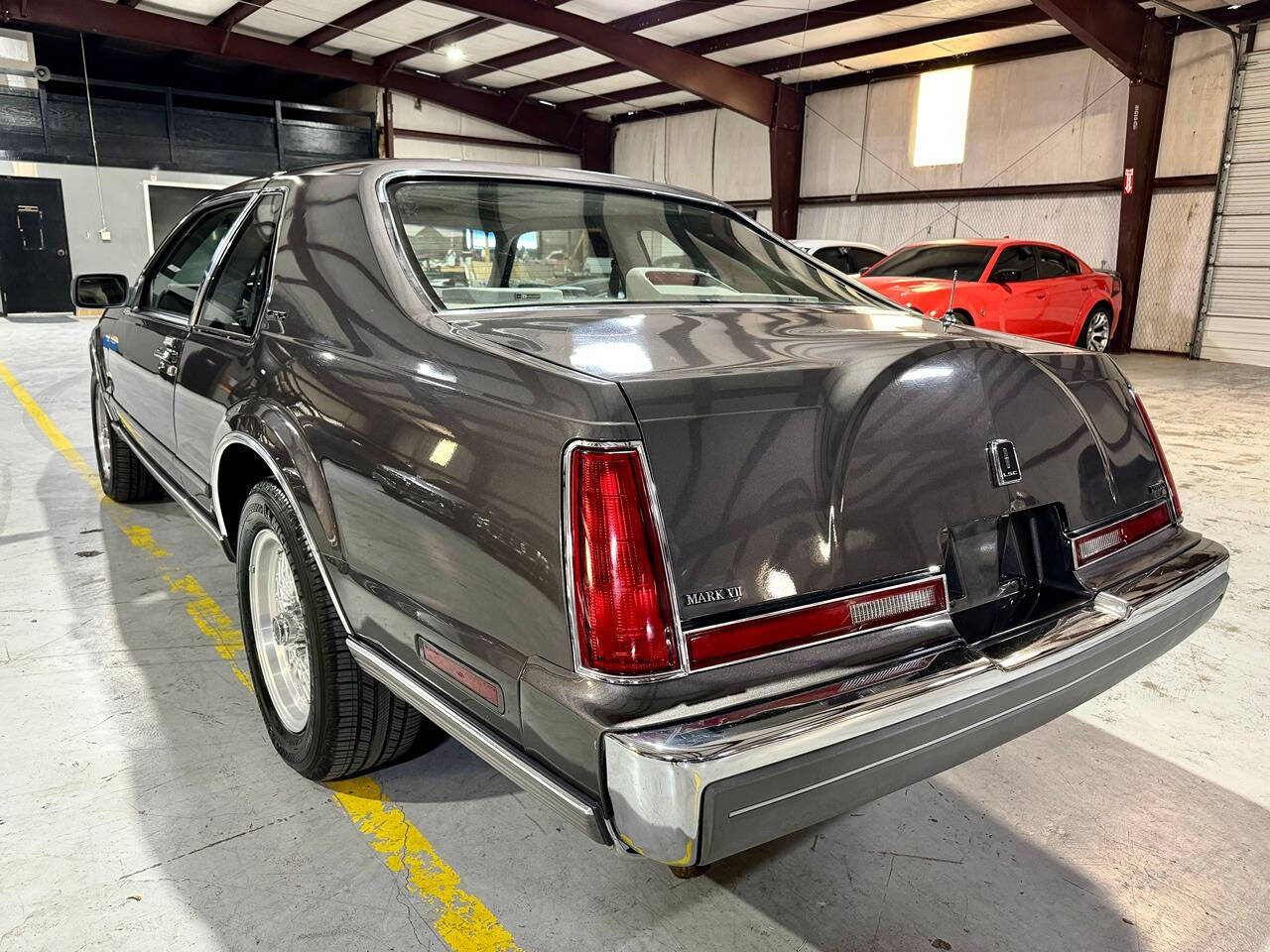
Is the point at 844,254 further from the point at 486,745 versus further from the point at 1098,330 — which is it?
the point at 486,745

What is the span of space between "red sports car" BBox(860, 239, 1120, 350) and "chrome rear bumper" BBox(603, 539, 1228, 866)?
7.10 meters

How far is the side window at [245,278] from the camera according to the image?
7.48 feet

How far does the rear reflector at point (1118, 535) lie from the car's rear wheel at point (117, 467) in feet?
13.1

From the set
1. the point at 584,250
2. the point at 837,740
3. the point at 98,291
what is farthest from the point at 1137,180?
the point at 837,740

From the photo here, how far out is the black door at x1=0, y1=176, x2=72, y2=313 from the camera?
15.3 m

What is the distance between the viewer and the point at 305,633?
78.6 inches

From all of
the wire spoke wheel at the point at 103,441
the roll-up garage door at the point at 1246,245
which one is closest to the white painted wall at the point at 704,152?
the roll-up garage door at the point at 1246,245

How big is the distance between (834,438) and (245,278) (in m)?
1.77

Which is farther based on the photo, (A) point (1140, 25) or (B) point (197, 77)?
(B) point (197, 77)

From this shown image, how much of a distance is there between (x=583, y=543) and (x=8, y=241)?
1825 centimetres

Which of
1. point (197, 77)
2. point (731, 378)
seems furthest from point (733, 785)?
point (197, 77)

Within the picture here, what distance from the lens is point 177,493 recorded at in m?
2.96

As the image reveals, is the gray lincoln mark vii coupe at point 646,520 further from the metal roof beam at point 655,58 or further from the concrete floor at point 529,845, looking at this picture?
the metal roof beam at point 655,58

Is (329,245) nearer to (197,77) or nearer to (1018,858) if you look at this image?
(1018,858)
